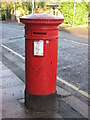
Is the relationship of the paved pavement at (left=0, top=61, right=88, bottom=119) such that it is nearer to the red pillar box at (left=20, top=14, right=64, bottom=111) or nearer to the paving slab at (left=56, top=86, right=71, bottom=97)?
the paving slab at (left=56, top=86, right=71, bottom=97)

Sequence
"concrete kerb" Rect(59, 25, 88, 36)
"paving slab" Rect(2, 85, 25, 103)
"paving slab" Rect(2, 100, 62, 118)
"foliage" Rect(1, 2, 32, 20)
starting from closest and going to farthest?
"paving slab" Rect(2, 100, 62, 118) → "paving slab" Rect(2, 85, 25, 103) → "concrete kerb" Rect(59, 25, 88, 36) → "foliage" Rect(1, 2, 32, 20)

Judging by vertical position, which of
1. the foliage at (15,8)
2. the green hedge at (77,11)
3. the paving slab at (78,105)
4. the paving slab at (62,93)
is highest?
the foliage at (15,8)

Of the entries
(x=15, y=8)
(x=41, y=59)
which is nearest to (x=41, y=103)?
(x=41, y=59)

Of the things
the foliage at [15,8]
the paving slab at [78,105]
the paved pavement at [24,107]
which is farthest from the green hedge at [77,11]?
the paving slab at [78,105]

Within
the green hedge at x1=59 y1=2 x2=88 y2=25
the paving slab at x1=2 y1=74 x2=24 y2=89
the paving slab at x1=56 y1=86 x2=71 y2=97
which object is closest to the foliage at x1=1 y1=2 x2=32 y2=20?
the green hedge at x1=59 y1=2 x2=88 y2=25

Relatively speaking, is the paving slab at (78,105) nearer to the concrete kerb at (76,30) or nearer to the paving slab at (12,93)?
the paving slab at (12,93)

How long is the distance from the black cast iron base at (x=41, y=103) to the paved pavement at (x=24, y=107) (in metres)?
0.08

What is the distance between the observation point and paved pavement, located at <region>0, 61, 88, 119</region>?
341 cm

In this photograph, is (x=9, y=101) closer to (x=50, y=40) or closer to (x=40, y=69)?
(x=40, y=69)

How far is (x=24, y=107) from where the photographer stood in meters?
3.63

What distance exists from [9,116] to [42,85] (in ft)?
2.48

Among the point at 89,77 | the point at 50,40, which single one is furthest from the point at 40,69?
the point at 89,77

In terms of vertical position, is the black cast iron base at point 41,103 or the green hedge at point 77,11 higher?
the green hedge at point 77,11

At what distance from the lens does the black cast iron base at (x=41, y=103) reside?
3451 millimetres
